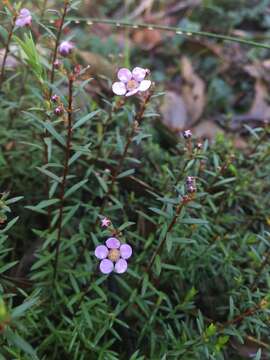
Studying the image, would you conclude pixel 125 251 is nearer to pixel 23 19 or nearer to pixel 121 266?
pixel 121 266

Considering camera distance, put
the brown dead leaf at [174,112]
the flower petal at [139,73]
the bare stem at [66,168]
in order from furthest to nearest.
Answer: the brown dead leaf at [174,112] < the flower petal at [139,73] < the bare stem at [66,168]

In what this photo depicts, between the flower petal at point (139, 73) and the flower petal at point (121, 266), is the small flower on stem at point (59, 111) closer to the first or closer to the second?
the flower petal at point (139, 73)

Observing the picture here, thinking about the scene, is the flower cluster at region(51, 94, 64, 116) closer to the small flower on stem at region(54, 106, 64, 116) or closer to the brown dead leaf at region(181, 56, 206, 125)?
the small flower on stem at region(54, 106, 64, 116)

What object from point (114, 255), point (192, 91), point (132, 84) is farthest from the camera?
point (192, 91)

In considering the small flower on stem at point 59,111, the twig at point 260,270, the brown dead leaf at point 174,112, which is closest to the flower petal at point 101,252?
the small flower on stem at point 59,111

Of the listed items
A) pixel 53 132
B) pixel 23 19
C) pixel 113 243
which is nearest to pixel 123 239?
pixel 113 243

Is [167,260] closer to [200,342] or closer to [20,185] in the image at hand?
[200,342]

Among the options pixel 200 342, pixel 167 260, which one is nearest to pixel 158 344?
pixel 200 342
